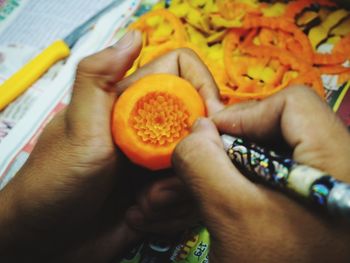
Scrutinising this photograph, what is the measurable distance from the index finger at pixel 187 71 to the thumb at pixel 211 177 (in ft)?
0.67

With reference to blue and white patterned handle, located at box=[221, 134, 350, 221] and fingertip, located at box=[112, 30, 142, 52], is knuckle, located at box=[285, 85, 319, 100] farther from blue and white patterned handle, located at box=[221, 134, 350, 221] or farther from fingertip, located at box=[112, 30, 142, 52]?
fingertip, located at box=[112, 30, 142, 52]

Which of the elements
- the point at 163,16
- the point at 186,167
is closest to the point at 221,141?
the point at 186,167

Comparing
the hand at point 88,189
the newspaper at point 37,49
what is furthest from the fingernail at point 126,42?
the newspaper at point 37,49

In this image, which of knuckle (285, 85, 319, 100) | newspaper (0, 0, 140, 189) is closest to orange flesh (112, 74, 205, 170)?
knuckle (285, 85, 319, 100)

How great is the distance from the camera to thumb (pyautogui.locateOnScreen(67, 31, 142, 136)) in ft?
1.95

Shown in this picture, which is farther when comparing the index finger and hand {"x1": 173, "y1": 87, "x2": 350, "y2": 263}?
the index finger

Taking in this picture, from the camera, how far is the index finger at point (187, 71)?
0.68 metres

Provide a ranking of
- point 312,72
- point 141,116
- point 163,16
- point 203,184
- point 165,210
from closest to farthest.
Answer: point 203,184 → point 141,116 → point 165,210 → point 312,72 → point 163,16

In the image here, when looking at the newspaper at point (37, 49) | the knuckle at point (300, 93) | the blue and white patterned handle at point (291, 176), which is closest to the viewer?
the blue and white patterned handle at point (291, 176)

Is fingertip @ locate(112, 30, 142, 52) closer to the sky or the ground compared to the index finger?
closer to the sky

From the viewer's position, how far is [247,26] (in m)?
0.97

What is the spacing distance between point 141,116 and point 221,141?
0.14m

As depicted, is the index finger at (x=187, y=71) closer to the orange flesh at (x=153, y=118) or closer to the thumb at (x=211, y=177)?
the orange flesh at (x=153, y=118)

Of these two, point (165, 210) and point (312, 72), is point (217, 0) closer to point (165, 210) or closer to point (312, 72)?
point (312, 72)
